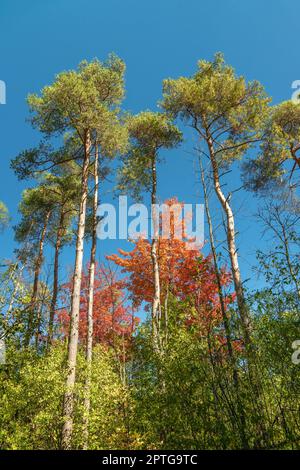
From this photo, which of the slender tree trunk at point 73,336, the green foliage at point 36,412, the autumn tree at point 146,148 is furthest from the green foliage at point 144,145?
the green foliage at point 36,412

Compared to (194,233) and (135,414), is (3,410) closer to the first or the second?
(135,414)

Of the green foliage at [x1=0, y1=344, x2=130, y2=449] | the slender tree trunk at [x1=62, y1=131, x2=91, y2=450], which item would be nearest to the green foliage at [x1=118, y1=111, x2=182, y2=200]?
the slender tree trunk at [x1=62, y1=131, x2=91, y2=450]

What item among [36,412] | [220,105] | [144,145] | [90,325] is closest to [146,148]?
[144,145]

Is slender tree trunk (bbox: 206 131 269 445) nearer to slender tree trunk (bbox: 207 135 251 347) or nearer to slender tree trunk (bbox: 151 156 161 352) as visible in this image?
slender tree trunk (bbox: 207 135 251 347)

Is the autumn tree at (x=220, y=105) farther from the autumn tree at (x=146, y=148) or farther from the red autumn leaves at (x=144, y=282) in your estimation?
the red autumn leaves at (x=144, y=282)

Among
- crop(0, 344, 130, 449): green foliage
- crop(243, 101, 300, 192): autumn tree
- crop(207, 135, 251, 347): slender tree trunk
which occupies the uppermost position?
crop(243, 101, 300, 192): autumn tree

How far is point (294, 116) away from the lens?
446 inches

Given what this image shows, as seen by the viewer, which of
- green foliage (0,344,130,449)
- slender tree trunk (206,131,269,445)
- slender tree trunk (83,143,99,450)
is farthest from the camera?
slender tree trunk (83,143,99,450)

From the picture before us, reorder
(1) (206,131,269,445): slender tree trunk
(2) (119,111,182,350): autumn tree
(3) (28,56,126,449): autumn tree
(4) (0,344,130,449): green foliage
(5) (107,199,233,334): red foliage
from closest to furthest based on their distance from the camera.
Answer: (1) (206,131,269,445): slender tree trunk
(4) (0,344,130,449): green foliage
(3) (28,56,126,449): autumn tree
(2) (119,111,182,350): autumn tree
(5) (107,199,233,334): red foliage

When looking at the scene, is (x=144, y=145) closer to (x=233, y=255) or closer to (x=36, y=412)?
(x=233, y=255)

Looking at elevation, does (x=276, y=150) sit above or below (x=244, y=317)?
above

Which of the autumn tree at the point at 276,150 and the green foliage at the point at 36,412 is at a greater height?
the autumn tree at the point at 276,150
